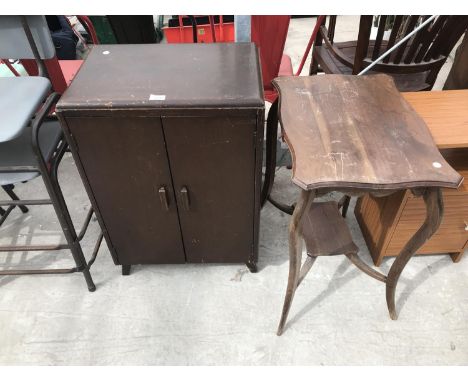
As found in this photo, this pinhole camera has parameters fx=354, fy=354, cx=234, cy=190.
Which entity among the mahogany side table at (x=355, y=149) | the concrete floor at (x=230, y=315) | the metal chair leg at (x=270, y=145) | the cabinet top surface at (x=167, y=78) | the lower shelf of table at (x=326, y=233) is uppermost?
the cabinet top surface at (x=167, y=78)

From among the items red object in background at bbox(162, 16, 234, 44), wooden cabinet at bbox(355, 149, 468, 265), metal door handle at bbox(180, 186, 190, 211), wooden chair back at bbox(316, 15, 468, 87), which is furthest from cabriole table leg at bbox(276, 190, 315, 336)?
red object in background at bbox(162, 16, 234, 44)

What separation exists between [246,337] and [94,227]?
100 cm

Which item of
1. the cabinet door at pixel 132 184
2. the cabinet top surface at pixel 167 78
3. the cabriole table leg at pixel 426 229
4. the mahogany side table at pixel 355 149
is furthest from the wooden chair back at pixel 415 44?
the cabinet door at pixel 132 184

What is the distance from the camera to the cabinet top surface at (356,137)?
0.95 m

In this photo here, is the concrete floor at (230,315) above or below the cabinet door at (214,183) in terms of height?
below

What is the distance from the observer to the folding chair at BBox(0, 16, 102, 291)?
1.14 meters

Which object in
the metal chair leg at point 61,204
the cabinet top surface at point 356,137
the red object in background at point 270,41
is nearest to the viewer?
the cabinet top surface at point 356,137

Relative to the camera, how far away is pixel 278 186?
215cm

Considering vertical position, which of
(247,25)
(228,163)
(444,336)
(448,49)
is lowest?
(444,336)

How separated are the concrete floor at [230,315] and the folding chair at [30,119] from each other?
31 cm

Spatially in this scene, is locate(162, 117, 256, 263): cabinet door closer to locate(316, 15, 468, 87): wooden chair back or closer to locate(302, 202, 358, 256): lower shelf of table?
locate(302, 202, 358, 256): lower shelf of table

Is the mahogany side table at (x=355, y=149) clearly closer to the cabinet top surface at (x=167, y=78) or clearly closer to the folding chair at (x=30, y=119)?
the cabinet top surface at (x=167, y=78)
